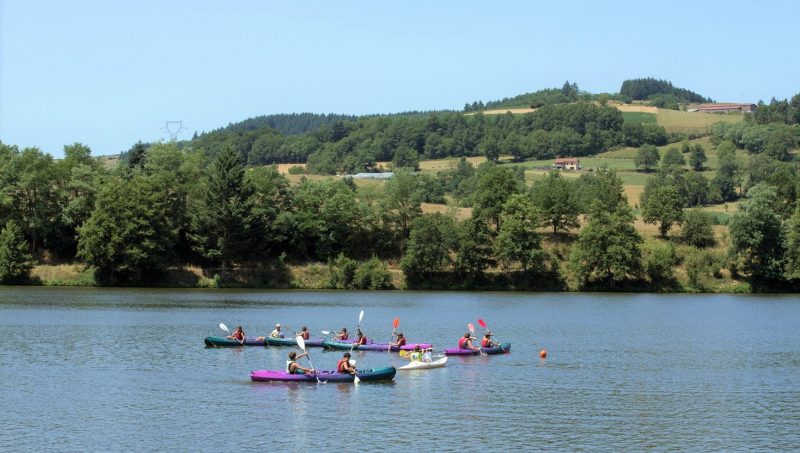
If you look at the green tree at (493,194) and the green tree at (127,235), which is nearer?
the green tree at (127,235)

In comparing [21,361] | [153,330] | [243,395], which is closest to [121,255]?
[153,330]

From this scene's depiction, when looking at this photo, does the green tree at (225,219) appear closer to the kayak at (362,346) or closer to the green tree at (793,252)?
the kayak at (362,346)

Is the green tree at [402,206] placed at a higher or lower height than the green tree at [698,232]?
higher

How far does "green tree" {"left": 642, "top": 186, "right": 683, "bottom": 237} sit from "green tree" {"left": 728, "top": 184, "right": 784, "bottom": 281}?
8819 millimetres

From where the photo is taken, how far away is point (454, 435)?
30938mm

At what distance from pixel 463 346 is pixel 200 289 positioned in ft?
Result: 160

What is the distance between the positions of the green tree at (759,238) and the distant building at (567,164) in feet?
282

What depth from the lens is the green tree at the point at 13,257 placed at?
9019cm

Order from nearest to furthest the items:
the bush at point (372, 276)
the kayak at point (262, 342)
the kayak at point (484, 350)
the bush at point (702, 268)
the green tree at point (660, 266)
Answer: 1. the kayak at point (484, 350)
2. the kayak at point (262, 342)
3. the bush at point (702, 268)
4. the green tree at point (660, 266)
5. the bush at point (372, 276)

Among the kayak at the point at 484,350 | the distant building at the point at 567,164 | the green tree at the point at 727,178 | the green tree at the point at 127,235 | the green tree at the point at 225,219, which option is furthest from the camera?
the distant building at the point at 567,164

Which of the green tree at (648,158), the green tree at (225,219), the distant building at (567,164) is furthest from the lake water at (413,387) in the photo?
the distant building at (567,164)

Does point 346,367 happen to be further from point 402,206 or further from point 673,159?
point 673,159

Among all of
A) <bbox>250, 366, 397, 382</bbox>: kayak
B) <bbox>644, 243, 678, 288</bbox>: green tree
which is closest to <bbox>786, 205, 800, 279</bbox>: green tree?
<bbox>644, 243, 678, 288</bbox>: green tree

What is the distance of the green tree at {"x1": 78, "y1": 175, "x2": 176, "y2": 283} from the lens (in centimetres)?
9031
